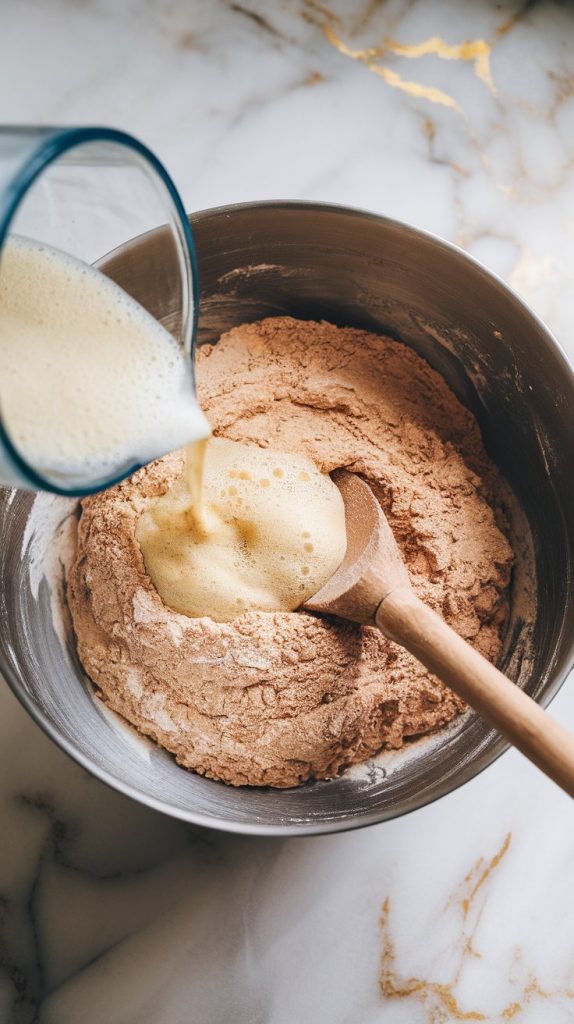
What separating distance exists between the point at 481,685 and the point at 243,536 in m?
0.41

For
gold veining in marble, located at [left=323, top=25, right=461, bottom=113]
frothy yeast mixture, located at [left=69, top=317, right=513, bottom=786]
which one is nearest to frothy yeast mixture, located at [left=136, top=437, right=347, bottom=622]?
frothy yeast mixture, located at [left=69, top=317, right=513, bottom=786]

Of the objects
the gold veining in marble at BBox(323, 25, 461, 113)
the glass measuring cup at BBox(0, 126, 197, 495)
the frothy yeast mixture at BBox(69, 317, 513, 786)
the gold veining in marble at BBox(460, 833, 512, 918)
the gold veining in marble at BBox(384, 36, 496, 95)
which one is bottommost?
the gold veining in marble at BBox(460, 833, 512, 918)

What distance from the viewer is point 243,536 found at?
47.2 inches

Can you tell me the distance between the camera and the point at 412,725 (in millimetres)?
1161

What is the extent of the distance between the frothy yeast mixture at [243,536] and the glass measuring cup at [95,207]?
224 millimetres

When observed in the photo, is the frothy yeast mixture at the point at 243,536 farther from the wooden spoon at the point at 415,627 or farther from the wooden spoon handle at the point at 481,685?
the wooden spoon handle at the point at 481,685

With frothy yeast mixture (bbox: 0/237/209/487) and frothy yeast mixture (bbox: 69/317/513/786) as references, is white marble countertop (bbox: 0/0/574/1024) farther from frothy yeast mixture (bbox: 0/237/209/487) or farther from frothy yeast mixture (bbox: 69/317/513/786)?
frothy yeast mixture (bbox: 0/237/209/487)

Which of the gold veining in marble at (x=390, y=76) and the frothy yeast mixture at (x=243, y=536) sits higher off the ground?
the gold veining in marble at (x=390, y=76)

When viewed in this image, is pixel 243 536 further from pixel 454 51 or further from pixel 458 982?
pixel 454 51

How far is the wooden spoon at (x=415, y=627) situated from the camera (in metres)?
0.92

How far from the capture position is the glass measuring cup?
2.47 feet

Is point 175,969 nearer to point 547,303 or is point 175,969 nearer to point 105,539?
point 105,539

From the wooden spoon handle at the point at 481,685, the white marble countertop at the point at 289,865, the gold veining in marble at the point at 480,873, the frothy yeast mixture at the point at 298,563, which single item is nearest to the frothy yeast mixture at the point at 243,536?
the frothy yeast mixture at the point at 298,563

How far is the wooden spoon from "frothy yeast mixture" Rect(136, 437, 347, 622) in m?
0.03
